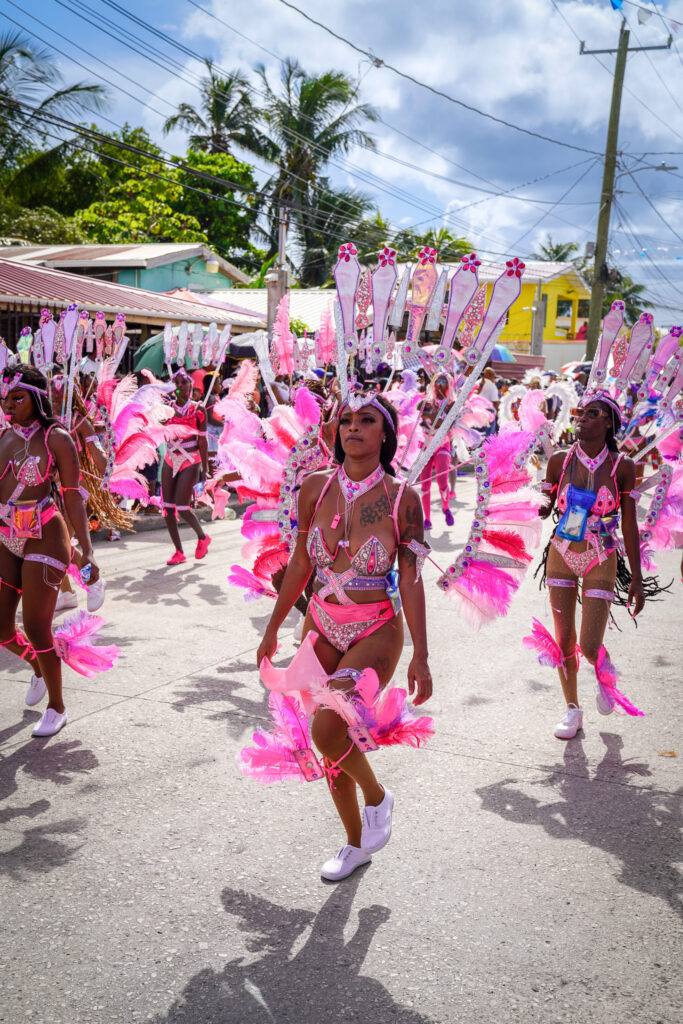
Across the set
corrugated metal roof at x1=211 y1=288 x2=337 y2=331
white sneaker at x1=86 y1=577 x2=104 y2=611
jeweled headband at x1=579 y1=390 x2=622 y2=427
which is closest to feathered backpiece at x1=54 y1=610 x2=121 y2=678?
white sneaker at x1=86 y1=577 x2=104 y2=611

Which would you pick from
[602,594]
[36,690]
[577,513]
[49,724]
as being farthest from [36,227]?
[602,594]

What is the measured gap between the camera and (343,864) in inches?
141

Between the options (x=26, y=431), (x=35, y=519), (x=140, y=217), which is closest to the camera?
(x=35, y=519)

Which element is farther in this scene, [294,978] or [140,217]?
[140,217]

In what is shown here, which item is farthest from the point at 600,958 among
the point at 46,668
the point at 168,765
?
the point at 46,668

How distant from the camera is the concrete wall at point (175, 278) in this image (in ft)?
74.5

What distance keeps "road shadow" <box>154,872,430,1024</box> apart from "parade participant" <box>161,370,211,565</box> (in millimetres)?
6543

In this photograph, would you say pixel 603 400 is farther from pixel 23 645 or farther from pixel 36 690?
pixel 36 690

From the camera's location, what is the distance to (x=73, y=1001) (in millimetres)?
Result: 2797

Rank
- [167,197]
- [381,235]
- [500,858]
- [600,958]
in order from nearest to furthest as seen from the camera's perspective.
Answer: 1. [600,958]
2. [500,858]
3. [167,197]
4. [381,235]

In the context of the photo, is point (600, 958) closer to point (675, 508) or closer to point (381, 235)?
point (675, 508)

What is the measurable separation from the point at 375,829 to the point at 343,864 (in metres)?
0.21

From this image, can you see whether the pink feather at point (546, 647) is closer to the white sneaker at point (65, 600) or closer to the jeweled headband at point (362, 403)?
the jeweled headband at point (362, 403)

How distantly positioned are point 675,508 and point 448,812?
9.37 ft
